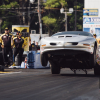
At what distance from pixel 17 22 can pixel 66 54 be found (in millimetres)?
49246

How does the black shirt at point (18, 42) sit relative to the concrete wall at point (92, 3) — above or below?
below

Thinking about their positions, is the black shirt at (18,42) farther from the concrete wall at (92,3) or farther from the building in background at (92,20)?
the concrete wall at (92,3)

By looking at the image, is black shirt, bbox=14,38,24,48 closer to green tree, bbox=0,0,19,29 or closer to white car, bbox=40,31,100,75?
white car, bbox=40,31,100,75

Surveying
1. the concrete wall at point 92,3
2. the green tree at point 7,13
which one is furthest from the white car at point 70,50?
the green tree at point 7,13

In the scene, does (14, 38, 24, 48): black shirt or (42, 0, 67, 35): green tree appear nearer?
(14, 38, 24, 48): black shirt

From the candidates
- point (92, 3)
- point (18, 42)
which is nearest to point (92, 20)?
point (92, 3)

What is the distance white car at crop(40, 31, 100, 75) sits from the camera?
1038 centimetres

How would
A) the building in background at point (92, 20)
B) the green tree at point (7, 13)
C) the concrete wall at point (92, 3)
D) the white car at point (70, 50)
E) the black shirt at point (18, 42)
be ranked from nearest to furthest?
the white car at point (70, 50)
the black shirt at point (18, 42)
the building in background at point (92, 20)
the concrete wall at point (92, 3)
the green tree at point (7, 13)

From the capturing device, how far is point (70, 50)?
409 inches

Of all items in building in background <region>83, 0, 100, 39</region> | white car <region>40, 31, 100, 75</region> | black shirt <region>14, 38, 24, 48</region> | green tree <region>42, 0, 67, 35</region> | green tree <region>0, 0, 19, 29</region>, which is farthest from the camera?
green tree <region>42, 0, 67, 35</region>

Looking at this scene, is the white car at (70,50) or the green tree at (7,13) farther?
the green tree at (7,13)

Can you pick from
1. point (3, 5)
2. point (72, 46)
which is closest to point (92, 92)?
point (72, 46)

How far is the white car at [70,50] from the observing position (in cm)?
1038

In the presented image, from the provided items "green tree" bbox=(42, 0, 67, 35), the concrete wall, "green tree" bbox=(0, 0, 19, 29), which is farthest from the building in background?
"green tree" bbox=(0, 0, 19, 29)
